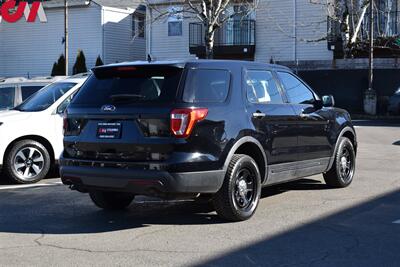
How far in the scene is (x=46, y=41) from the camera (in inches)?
1486

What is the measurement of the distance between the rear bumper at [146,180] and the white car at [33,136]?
3.35 meters

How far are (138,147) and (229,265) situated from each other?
174 cm

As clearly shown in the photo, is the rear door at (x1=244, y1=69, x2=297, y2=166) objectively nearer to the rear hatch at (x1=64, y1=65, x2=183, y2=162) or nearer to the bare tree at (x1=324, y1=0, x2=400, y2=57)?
the rear hatch at (x1=64, y1=65, x2=183, y2=162)

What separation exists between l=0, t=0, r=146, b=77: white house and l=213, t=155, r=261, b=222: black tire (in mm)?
28614

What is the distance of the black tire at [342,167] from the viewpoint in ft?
30.4

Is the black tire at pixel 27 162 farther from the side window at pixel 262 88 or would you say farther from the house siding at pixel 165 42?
the house siding at pixel 165 42

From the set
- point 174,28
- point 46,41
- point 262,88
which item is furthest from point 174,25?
point 262,88

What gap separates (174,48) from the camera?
35344 millimetres

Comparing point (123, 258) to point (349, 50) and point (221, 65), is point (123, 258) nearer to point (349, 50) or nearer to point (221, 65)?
point (221, 65)

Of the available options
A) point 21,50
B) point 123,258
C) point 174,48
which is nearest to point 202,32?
point 174,48

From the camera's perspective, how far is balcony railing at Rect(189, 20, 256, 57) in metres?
32.6

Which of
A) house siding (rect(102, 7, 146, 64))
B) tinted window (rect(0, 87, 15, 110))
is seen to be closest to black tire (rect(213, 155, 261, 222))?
tinted window (rect(0, 87, 15, 110))

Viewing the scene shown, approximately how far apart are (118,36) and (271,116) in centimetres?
3028

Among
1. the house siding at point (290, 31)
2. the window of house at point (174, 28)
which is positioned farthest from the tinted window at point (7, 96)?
the window of house at point (174, 28)
